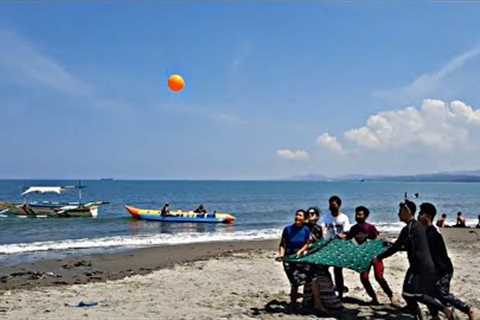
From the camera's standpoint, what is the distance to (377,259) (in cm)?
686

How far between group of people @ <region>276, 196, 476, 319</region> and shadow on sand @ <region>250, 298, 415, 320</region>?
0.10m

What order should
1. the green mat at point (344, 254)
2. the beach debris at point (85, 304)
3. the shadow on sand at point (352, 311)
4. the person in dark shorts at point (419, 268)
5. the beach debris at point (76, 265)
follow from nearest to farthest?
the person in dark shorts at point (419, 268) → the green mat at point (344, 254) → the shadow on sand at point (352, 311) → the beach debris at point (85, 304) → the beach debris at point (76, 265)

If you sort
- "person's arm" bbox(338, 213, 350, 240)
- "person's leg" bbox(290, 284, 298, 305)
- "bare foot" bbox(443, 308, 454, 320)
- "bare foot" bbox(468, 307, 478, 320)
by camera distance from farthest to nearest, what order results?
"person's leg" bbox(290, 284, 298, 305) → "person's arm" bbox(338, 213, 350, 240) → "bare foot" bbox(468, 307, 478, 320) → "bare foot" bbox(443, 308, 454, 320)

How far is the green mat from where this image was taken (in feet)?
22.6

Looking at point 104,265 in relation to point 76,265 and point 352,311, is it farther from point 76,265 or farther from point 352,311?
point 352,311

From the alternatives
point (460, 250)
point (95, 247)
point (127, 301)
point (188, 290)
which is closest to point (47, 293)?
point (127, 301)

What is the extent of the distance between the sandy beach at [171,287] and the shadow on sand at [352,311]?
15mm

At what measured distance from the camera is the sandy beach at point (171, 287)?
7628 millimetres

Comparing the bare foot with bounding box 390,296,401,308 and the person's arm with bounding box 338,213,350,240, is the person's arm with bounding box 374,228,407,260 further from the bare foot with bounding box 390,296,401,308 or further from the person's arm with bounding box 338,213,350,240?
the bare foot with bounding box 390,296,401,308

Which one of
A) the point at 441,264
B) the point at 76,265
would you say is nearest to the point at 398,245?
the point at 441,264

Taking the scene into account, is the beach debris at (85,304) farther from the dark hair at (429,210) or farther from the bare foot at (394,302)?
the dark hair at (429,210)

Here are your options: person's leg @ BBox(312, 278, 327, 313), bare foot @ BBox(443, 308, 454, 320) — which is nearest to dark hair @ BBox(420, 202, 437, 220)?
bare foot @ BBox(443, 308, 454, 320)

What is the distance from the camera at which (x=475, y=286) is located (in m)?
9.62

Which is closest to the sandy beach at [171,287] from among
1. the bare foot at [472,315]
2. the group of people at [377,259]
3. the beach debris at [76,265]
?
the beach debris at [76,265]
